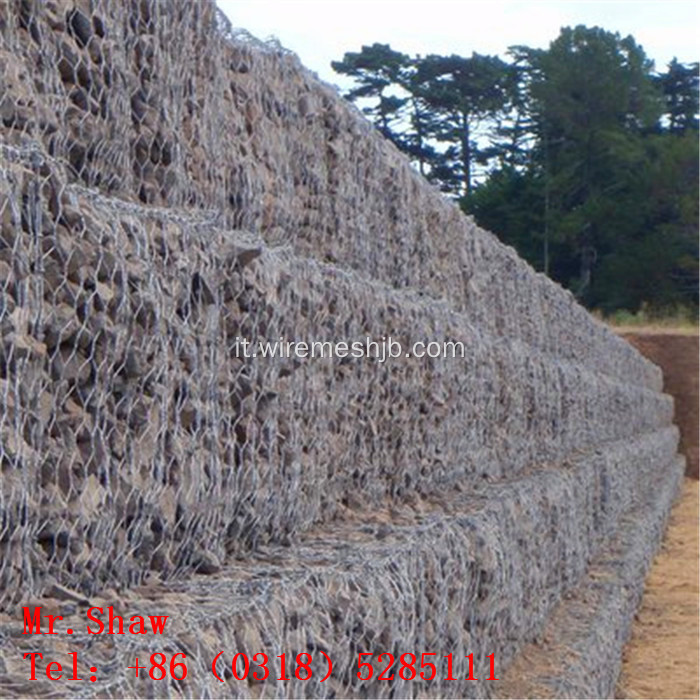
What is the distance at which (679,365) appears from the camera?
29062 millimetres

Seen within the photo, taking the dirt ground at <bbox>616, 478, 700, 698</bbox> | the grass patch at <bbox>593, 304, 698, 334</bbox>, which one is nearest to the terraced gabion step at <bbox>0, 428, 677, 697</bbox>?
the dirt ground at <bbox>616, 478, 700, 698</bbox>

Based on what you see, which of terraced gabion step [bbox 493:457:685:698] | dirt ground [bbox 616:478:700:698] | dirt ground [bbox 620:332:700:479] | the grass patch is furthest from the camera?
the grass patch

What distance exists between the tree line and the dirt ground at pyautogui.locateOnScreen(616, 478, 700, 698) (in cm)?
1163

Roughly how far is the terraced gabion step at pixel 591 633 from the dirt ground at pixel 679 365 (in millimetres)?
16745

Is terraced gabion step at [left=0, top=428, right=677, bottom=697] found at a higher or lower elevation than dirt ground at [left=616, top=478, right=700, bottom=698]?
higher

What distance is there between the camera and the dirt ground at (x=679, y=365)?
2864 centimetres

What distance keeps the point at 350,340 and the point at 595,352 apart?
1094 centimetres

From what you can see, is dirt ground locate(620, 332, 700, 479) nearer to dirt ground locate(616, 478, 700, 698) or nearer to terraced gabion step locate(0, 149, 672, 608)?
dirt ground locate(616, 478, 700, 698)

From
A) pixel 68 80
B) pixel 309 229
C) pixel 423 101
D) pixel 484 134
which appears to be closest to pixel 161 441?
pixel 68 80

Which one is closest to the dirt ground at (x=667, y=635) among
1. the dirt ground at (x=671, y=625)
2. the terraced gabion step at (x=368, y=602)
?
the dirt ground at (x=671, y=625)

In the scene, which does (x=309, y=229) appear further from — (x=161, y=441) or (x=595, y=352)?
(x=595, y=352)

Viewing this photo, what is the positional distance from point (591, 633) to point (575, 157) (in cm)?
2430

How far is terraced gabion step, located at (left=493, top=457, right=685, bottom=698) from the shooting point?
5.67m

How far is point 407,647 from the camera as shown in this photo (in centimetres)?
384
